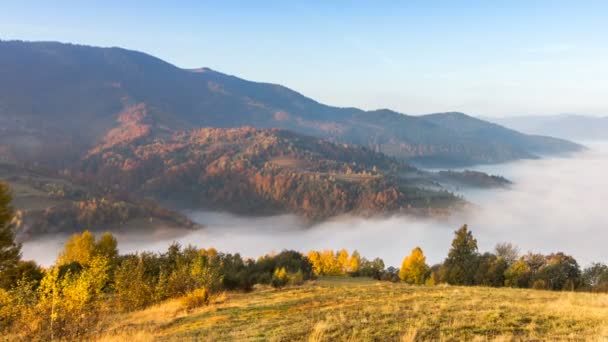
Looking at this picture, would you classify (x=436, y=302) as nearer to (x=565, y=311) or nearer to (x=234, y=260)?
(x=565, y=311)

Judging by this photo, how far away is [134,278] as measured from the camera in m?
33.0

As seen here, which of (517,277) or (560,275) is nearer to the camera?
(560,275)

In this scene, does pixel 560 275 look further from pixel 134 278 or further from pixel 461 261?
pixel 134 278

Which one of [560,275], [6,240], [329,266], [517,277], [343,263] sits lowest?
[343,263]

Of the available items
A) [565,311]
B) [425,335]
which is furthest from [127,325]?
[565,311]

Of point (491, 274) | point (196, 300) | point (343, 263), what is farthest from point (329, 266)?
point (196, 300)

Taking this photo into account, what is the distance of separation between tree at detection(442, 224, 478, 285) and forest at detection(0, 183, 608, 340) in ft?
0.63

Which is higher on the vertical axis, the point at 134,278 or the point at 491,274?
the point at 134,278

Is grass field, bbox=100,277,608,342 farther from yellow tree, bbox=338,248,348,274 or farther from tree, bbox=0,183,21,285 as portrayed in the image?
yellow tree, bbox=338,248,348,274

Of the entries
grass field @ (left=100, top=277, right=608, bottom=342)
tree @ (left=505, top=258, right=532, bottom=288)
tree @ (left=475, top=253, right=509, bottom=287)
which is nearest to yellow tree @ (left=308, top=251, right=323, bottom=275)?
tree @ (left=475, top=253, right=509, bottom=287)

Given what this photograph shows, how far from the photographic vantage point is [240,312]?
23750 mm

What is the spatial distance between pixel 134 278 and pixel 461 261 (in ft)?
236

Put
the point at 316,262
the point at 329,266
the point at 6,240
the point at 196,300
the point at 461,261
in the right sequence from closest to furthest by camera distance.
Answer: the point at 196,300 < the point at 6,240 < the point at 461,261 < the point at 316,262 < the point at 329,266

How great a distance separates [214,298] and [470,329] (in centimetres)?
2251
